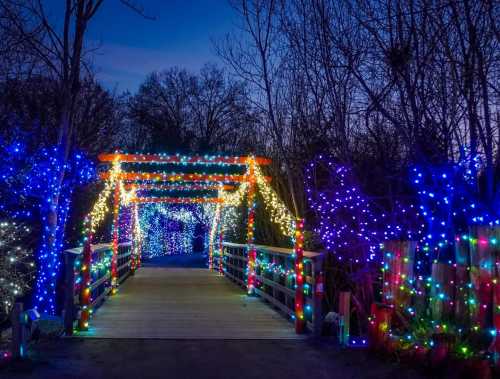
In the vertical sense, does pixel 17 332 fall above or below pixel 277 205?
below

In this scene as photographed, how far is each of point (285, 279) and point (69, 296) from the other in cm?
376

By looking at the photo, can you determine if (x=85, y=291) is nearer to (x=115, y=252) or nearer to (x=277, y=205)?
(x=277, y=205)

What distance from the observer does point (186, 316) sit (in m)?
9.36

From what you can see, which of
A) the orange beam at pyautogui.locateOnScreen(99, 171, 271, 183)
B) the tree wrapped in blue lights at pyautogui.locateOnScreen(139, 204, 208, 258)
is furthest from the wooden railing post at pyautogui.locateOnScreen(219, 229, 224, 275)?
the tree wrapped in blue lights at pyautogui.locateOnScreen(139, 204, 208, 258)

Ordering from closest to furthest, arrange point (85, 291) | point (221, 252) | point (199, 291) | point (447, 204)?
point (447, 204)
point (85, 291)
point (199, 291)
point (221, 252)

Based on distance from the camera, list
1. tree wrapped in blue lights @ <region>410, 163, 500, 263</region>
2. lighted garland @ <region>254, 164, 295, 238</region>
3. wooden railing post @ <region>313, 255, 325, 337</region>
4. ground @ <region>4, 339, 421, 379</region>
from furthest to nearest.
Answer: lighted garland @ <region>254, 164, 295, 238</region>, wooden railing post @ <region>313, 255, 325, 337</region>, tree wrapped in blue lights @ <region>410, 163, 500, 263</region>, ground @ <region>4, 339, 421, 379</region>

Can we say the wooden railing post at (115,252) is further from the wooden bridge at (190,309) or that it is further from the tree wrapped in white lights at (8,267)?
the tree wrapped in white lights at (8,267)

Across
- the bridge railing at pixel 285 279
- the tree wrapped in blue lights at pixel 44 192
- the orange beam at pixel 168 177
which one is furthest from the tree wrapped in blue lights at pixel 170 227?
the bridge railing at pixel 285 279

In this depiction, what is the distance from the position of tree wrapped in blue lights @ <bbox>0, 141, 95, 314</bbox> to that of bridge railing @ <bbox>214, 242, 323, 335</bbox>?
3.45 metres

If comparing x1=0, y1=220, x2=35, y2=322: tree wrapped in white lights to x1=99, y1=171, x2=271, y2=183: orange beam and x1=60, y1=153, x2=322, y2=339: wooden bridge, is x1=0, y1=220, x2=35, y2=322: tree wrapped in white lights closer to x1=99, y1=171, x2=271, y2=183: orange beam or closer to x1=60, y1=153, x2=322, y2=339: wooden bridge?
x1=60, y1=153, x2=322, y2=339: wooden bridge

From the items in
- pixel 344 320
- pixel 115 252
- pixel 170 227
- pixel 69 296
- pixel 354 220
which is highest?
pixel 170 227

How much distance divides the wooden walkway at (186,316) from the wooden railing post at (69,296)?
0.24 m

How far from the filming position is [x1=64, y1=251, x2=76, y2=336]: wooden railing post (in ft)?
24.8

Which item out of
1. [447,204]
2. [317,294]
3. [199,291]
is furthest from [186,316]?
[199,291]
